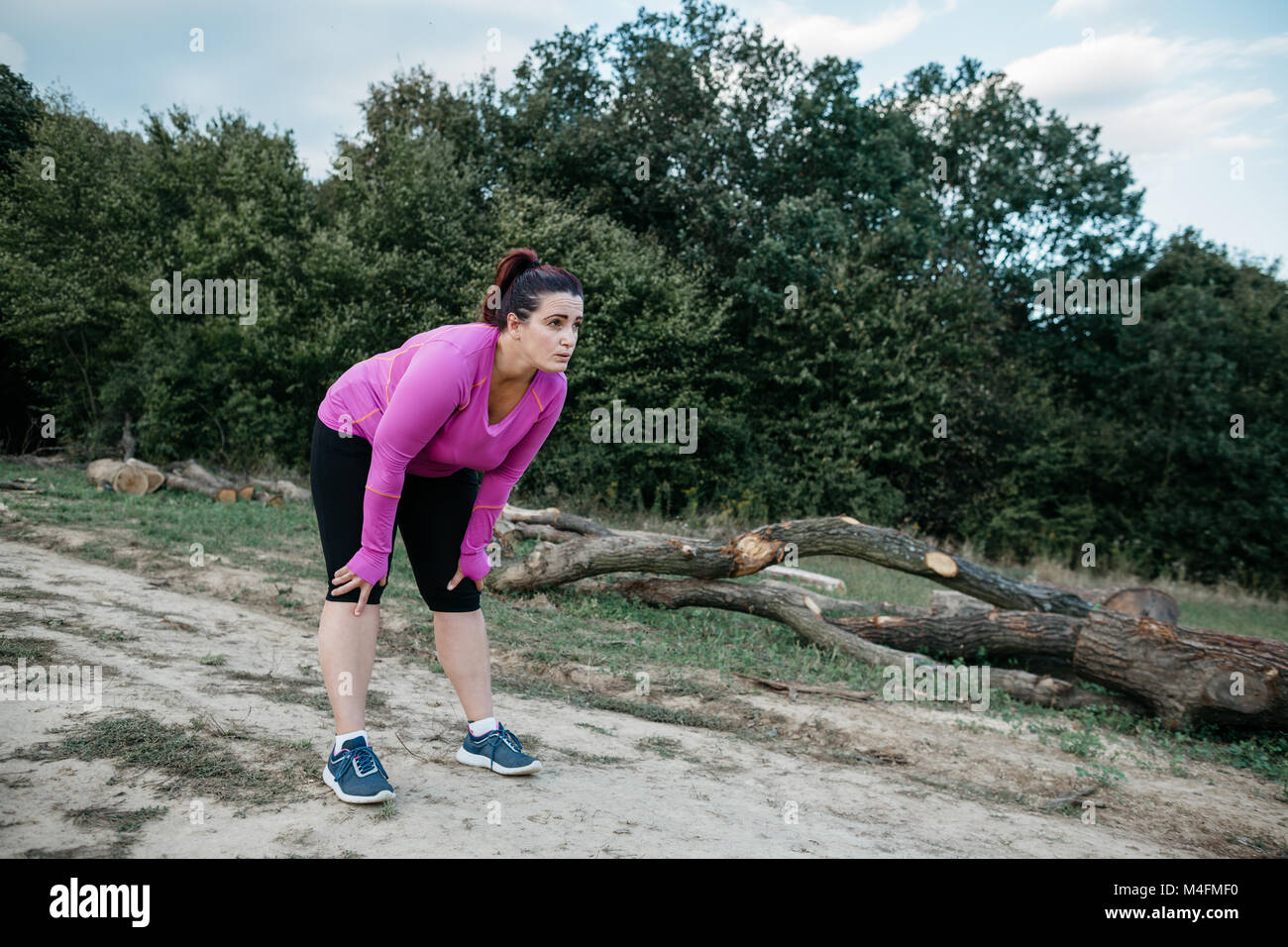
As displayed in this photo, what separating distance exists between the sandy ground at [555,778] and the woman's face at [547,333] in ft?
5.10

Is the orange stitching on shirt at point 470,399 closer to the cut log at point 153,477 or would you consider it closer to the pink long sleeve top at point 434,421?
the pink long sleeve top at point 434,421

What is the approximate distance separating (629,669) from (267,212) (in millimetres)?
15094

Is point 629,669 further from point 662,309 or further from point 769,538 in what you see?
point 662,309

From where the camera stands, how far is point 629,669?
19.0 feet

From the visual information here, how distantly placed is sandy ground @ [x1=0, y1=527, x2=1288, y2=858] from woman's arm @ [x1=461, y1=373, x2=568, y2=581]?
82 cm

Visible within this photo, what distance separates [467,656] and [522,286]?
1438mm

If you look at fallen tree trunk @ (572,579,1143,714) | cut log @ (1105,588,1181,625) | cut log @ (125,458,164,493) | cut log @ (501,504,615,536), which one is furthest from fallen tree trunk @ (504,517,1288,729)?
cut log @ (125,458,164,493)

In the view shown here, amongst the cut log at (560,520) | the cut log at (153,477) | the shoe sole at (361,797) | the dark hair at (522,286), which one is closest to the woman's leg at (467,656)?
the shoe sole at (361,797)

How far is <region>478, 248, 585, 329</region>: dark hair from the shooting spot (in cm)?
298

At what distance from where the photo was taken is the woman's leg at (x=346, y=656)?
116 inches

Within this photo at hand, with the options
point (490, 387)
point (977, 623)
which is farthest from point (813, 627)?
point (490, 387)

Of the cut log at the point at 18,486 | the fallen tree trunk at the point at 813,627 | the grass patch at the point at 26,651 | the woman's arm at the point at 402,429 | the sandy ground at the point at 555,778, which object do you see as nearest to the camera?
the sandy ground at the point at 555,778

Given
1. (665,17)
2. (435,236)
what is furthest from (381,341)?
(665,17)

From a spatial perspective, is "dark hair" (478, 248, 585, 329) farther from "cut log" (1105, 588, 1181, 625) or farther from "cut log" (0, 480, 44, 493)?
"cut log" (0, 480, 44, 493)
